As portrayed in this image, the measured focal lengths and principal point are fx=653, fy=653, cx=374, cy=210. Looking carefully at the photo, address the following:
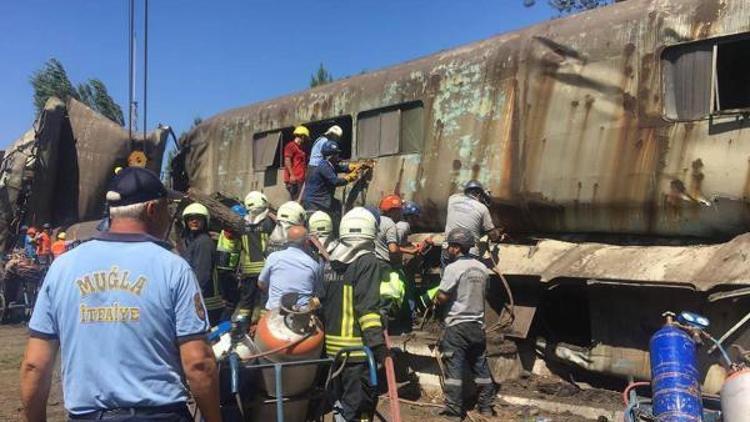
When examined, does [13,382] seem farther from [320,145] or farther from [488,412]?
[488,412]

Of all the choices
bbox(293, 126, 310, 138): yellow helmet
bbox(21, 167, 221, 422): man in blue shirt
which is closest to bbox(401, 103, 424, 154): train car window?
bbox(293, 126, 310, 138): yellow helmet

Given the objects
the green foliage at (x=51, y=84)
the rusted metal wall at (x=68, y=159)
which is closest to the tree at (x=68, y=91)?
the green foliage at (x=51, y=84)

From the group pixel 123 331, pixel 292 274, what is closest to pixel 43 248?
pixel 292 274

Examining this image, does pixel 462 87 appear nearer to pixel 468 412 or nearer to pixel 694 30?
pixel 694 30

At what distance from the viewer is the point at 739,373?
383 cm

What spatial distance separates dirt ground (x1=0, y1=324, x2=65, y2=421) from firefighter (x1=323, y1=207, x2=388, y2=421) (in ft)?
9.91

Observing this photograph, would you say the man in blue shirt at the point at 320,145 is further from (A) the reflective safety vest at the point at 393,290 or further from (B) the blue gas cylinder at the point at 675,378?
(B) the blue gas cylinder at the point at 675,378

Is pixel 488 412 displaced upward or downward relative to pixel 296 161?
downward

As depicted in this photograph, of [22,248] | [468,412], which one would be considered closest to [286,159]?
[468,412]

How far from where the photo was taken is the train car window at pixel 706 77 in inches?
218

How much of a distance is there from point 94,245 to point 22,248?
11838 mm

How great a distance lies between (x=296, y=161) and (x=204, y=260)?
3.49 metres

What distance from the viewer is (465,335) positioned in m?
5.79

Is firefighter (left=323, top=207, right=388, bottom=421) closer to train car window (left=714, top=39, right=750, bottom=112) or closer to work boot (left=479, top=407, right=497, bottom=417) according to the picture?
work boot (left=479, top=407, right=497, bottom=417)
